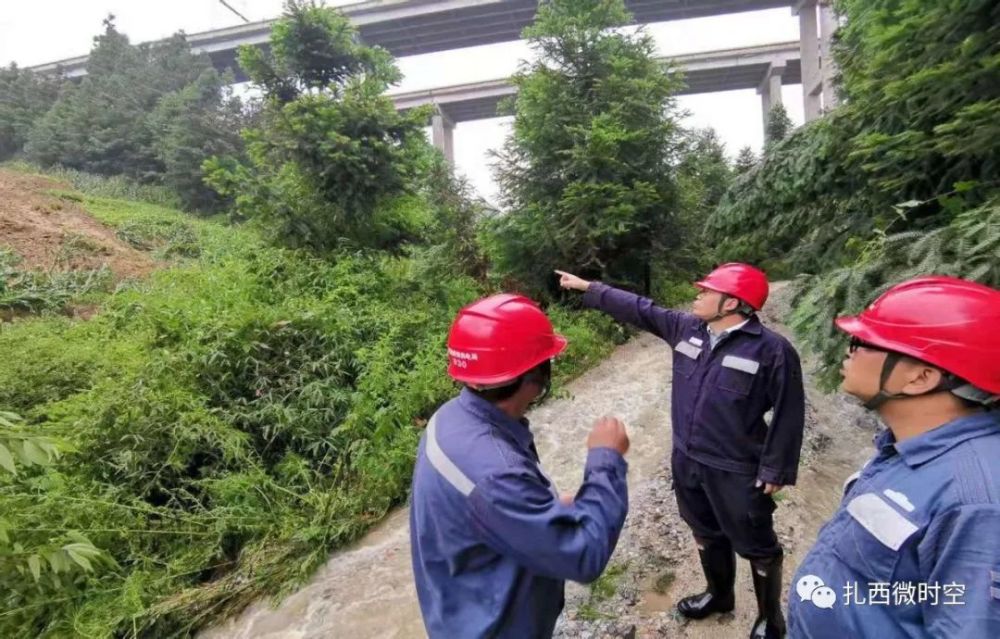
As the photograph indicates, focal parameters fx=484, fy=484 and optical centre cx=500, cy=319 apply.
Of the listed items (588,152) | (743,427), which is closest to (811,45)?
(588,152)

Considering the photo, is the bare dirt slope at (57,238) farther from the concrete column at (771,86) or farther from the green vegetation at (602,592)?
the concrete column at (771,86)

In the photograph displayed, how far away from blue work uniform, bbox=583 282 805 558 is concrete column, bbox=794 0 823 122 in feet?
71.6

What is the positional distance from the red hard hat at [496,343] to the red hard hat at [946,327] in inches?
36.5

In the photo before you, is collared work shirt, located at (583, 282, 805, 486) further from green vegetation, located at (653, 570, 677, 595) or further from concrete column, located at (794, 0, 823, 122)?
concrete column, located at (794, 0, 823, 122)

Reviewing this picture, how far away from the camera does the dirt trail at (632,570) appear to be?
9.61ft

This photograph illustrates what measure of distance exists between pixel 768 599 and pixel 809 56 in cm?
2567

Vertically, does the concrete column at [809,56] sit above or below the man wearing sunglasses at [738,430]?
above

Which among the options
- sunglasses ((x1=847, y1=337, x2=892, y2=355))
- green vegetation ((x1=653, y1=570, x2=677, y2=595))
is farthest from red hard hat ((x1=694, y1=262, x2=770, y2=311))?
green vegetation ((x1=653, y1=570, x2=677, y2=595))

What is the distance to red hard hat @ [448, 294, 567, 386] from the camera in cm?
152

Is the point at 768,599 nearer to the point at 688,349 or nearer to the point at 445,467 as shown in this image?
the point at 688,349

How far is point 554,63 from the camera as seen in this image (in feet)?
28.0

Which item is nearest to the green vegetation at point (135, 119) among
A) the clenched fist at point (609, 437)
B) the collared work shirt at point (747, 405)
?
the collared work shirt at point (747, 405)

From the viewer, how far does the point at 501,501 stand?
1.26 meters

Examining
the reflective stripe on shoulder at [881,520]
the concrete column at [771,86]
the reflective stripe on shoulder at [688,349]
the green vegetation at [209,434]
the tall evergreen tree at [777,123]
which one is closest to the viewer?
the reflective stripe on shoulder at [881,520]
